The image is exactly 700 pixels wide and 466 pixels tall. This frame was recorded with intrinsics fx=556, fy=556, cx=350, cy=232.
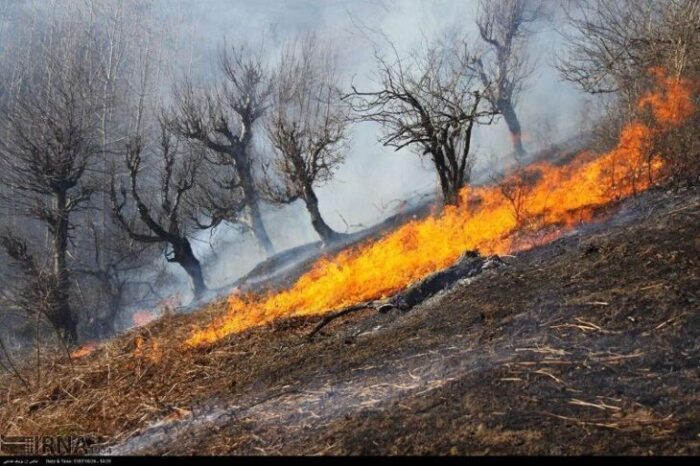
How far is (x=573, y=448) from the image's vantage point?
9.91 ft

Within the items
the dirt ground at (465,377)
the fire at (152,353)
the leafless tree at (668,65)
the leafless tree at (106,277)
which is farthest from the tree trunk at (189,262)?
the leafless tree at (668,65)

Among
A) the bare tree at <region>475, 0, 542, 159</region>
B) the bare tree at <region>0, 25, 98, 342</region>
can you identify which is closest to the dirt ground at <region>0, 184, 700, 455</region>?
the bare tree at <region>0, 25, 98, 342</region>

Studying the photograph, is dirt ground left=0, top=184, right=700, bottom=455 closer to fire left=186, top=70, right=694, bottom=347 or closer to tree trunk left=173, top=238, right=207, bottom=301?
fire left=186, top=70, right=694, bottom=347

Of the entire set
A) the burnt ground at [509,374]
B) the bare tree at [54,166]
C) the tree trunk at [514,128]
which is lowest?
the burnt ground at [509,374]

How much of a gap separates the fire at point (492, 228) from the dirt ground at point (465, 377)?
2328mm

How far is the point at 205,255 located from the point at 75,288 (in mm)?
13666

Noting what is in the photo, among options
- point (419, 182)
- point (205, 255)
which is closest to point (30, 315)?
point (205, 255)

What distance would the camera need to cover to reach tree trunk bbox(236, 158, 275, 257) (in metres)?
24.4

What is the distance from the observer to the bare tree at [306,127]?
2155 cm

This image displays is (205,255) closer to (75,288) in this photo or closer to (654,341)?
(75,288)

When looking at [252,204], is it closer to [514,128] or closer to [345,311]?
[514,128]

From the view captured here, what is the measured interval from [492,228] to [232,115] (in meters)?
17.3

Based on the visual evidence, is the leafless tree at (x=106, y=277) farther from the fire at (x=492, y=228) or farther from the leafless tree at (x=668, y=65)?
the leafless tree at (x=668, y=65)

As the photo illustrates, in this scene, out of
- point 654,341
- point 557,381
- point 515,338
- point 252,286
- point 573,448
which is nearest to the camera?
point 573,448
